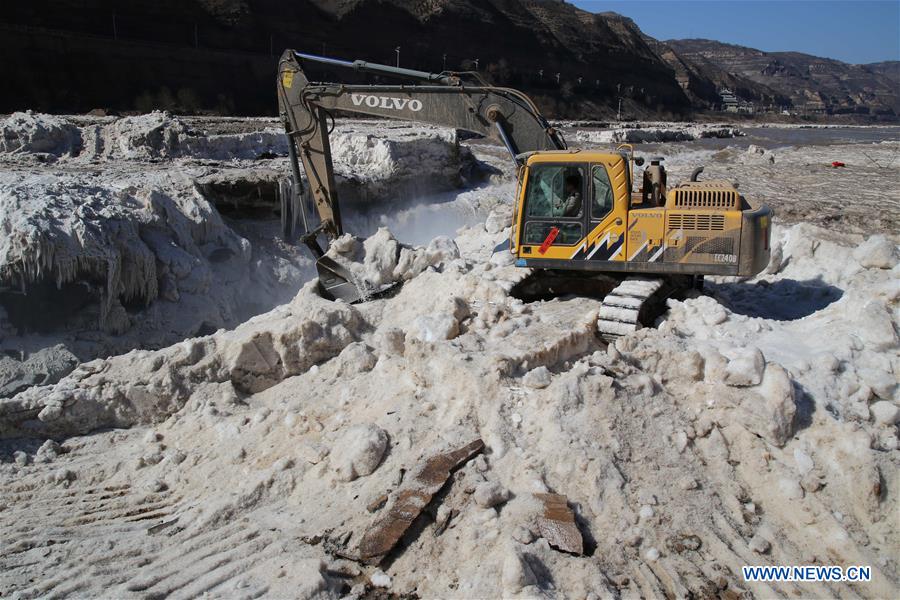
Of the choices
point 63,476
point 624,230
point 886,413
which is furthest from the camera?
point 624,230

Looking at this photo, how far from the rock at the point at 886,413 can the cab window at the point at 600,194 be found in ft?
8.62

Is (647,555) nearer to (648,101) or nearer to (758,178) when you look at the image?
(758,178)

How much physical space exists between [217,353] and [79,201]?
364 cm

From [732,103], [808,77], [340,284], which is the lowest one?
[340,284]

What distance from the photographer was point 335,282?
8.05 metres

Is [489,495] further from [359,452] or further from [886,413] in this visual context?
[886,413]

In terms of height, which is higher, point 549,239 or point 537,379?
point 549,239

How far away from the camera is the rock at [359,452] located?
470 centimetres

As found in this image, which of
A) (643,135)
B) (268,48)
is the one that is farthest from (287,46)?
(643,135)

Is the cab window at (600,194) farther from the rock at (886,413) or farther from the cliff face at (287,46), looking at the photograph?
the cliff face at (287,46)

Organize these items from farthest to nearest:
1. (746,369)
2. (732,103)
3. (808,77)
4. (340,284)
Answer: (808,77)
(732,103)
(340,284)
(746,369)

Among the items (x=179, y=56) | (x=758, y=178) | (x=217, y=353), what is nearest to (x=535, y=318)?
(x=217, y=353)

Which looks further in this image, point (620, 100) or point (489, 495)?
point (620, 100)

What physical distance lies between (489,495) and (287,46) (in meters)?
35.2
